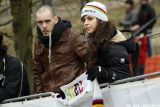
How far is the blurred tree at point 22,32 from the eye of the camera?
1213cm

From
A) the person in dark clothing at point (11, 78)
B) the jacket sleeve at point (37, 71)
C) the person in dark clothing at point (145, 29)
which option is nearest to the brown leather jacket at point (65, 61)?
the jacket sleeve at point (37, 71)

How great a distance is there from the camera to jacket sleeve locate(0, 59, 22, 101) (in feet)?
30.8

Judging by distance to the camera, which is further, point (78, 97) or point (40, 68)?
point (40, 68)

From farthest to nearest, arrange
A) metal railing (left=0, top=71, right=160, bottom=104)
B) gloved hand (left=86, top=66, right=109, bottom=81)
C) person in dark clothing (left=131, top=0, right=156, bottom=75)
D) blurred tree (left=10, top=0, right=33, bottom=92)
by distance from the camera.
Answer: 1. person in dark clothing (left=131, top=0, right=156, bottom=75)
2. blurred tree (left=10, top=0, right=33, bottom=92)
3. gloved hand (left=86, top=66, right=109, bottom=81)
4. metal railing (left=0, top=71, right=160, bottom=104)

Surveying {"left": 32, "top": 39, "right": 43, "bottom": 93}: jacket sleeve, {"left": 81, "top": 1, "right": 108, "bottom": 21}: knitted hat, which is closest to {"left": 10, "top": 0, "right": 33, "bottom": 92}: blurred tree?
{"left": 32, "top": 39, "right": 43, "bottom": 93}: jacket sleeve

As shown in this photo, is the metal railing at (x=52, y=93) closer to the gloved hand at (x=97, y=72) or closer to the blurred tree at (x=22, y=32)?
the gloved hand at (x=97, y=72)

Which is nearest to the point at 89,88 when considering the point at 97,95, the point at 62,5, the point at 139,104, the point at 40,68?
the point at 97,95

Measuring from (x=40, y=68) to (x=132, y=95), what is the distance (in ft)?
6.12

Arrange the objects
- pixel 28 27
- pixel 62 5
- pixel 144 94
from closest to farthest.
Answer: pixel 144 94 < pixel 28 27 < pixel 62 5

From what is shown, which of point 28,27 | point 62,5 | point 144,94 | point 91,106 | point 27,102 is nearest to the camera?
point 144,94

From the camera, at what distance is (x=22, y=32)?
1229cm

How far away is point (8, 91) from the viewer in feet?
30.8

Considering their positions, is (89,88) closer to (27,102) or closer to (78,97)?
(78,97)

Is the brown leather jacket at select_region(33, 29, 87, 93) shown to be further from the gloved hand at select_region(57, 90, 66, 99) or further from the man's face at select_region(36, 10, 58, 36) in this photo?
the gloved hand at select_region(57, 90, 66, 99)
